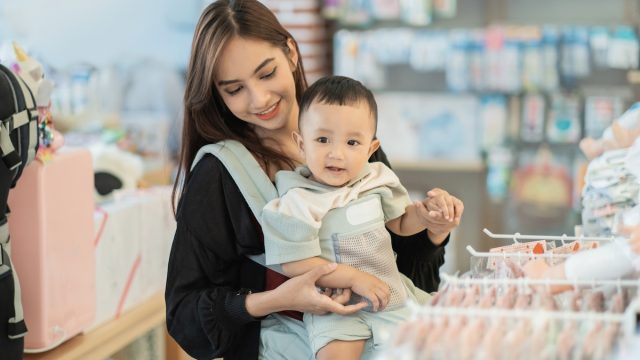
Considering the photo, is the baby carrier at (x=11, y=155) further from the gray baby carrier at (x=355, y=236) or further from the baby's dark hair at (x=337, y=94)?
the baby's dark hair at (x=337, y=94)

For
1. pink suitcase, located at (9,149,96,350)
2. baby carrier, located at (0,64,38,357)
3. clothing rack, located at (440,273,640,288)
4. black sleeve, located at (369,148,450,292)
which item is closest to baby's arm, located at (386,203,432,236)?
black sleeve, located at (369,148,450,292)

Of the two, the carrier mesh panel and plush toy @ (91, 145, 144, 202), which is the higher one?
the carrier mesh panel

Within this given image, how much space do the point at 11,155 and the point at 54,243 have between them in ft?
1.56

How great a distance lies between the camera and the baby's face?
5.58 ft

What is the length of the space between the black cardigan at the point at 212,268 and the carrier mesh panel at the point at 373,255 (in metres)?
0.22

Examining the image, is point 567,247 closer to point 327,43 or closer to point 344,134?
point 344,134

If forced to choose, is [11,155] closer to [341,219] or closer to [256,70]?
[256,70]

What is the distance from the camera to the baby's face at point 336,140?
5.58 feet

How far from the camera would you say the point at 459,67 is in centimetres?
505

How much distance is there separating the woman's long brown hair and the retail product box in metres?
0.98

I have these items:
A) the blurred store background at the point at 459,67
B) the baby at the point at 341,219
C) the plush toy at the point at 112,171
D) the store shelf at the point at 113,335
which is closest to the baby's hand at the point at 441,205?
the baby at the point at 341,219

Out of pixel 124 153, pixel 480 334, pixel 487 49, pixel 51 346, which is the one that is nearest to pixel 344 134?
pixel 480 334

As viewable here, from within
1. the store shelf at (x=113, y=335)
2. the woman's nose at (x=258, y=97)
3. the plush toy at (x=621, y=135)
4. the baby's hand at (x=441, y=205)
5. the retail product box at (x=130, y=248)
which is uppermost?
the woman's nose at (x=258, y=97)

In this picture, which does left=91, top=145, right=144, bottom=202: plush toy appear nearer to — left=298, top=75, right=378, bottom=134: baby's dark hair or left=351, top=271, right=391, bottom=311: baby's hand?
left=298, top=75, right=378, bottom=134: baby's dark hair
